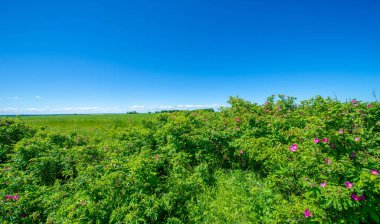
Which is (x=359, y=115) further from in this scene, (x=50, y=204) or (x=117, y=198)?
(x=50, y=204)

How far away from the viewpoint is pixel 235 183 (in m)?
3.95

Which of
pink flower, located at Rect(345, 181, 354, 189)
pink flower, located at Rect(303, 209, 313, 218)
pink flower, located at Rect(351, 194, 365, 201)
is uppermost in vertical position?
pink flower, located at Rect(345, 181, 354, 189)

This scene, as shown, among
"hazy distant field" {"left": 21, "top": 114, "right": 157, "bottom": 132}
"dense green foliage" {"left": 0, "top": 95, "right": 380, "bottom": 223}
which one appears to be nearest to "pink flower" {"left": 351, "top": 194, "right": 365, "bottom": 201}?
"dense green foliage" {"left": 0, "top": 95, "right": 380, "bottom": 223}

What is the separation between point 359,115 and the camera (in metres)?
3.62

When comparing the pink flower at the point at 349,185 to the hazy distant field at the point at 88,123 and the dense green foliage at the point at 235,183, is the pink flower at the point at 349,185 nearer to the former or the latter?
the dense green foliage at the point at 235,183

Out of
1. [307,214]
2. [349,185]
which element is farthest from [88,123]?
[349,185]

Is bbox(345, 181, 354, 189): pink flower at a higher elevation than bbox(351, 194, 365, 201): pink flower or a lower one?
higher

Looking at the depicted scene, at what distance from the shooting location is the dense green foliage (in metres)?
2.34

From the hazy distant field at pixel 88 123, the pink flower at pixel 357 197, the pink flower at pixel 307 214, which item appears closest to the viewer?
the pink flower at pixel 357 197

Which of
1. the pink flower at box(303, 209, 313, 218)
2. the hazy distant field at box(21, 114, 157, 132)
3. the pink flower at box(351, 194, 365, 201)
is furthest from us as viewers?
the hazy distant field at box(21, 114, 157, 132)

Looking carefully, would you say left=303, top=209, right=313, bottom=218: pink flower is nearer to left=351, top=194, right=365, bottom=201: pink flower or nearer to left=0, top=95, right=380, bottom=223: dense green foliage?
left=0, top=95, right=380, bottom=223: dense green foliage

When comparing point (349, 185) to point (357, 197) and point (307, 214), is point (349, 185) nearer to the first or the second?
point (357, 197)

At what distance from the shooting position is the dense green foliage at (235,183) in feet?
7.67

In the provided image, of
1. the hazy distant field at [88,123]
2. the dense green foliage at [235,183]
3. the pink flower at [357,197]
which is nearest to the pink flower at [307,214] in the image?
the dense green foliage at [235,183]
